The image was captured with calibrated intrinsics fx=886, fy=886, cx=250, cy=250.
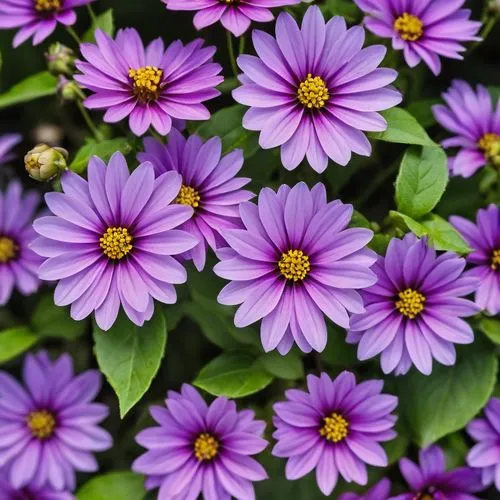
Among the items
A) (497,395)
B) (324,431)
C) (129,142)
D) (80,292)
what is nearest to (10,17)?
(129,142)

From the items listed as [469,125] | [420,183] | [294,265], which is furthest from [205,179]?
[469,125]

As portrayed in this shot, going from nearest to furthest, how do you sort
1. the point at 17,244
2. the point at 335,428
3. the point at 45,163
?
the point at 45,163 < the point at 335,428 < the point at 17,244

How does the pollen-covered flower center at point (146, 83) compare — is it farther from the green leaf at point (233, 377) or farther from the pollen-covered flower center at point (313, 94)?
the green leaf at point (233, 377)

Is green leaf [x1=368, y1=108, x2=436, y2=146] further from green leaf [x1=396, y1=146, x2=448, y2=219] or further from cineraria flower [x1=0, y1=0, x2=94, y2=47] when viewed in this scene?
cineraria flower [x1=0, y1=0, x2=94, y2=47]

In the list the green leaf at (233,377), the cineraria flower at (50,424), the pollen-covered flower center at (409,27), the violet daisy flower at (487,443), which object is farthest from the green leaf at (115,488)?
the pollen-covered flower center at (409,27)

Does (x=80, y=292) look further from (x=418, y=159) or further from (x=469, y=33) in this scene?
(x=469, y=33)

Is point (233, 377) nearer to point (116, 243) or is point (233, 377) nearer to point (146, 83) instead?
point (116, 243)

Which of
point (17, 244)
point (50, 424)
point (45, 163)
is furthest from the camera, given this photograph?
point (17, 244)
